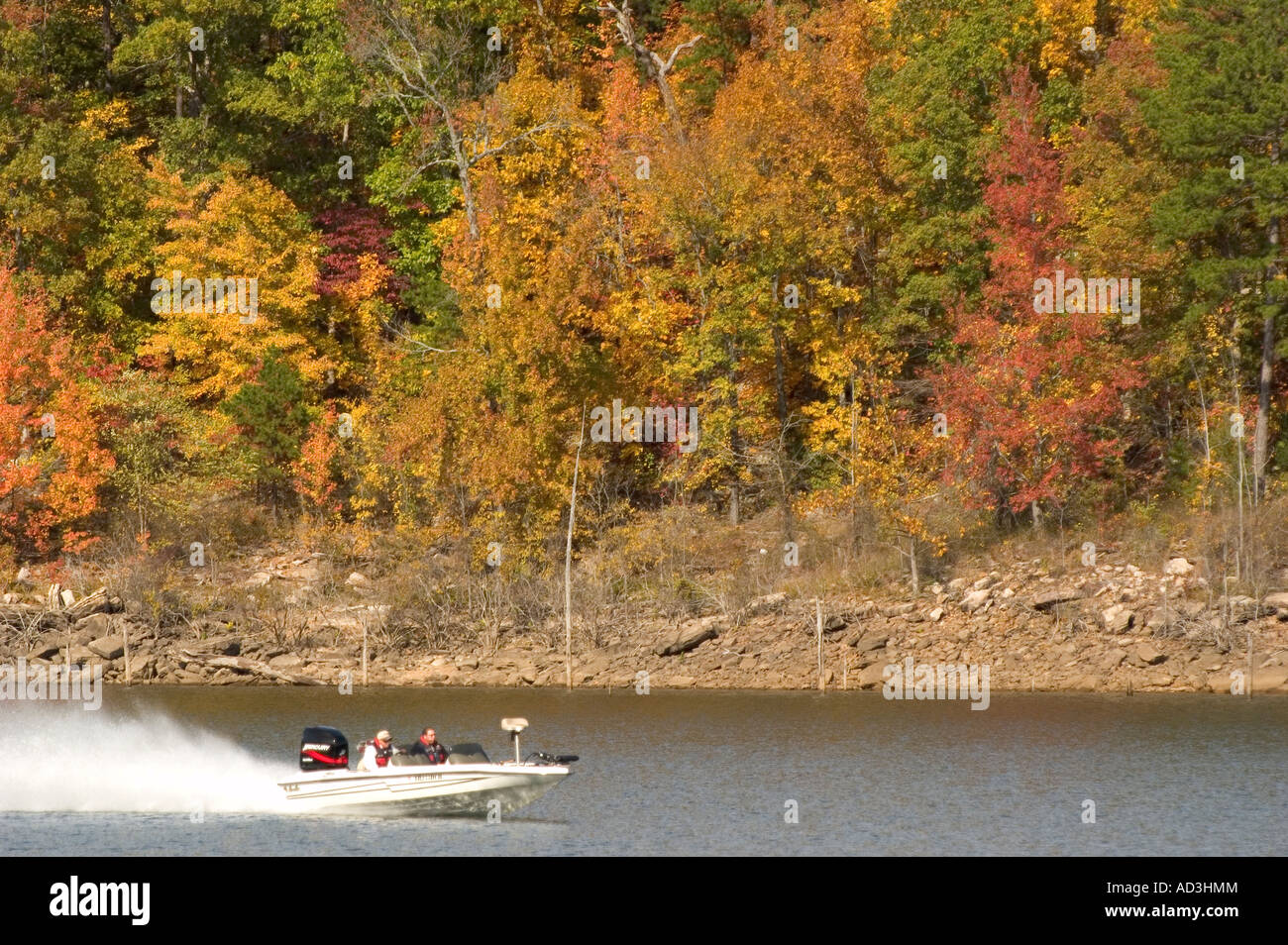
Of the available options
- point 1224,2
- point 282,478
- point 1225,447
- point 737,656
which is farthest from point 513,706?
point 1224,2

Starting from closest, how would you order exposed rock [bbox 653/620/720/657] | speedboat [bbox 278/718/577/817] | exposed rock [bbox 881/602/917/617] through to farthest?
speedboat [bbox 278/718/577/817], exposed rock [bbox 881/602/917/617], exposed rock [bbox 653/620/720/657]

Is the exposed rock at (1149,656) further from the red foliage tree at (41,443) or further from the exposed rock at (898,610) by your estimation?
the red foliage tree at (41,443)

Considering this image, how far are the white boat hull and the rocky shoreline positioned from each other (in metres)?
20.0

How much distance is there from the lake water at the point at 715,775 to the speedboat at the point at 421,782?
1.44 feet

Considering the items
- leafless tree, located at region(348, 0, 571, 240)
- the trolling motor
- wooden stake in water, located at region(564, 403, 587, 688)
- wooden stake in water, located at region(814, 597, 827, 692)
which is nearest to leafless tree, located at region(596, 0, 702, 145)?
leafless tree, located at region(348, 0, 571, 240)

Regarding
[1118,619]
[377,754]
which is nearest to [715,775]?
[377,754]

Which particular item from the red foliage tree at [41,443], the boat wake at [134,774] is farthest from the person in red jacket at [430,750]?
the red foliage tree at [41,443]

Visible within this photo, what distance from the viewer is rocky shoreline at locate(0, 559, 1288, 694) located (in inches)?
2073

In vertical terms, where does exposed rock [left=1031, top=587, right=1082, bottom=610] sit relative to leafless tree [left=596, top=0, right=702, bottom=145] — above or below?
below

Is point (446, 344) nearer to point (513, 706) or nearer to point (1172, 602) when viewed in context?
point (513, 706)

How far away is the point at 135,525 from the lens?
6450 cm

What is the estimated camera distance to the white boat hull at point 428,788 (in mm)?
34938

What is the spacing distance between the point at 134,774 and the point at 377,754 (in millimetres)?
7251

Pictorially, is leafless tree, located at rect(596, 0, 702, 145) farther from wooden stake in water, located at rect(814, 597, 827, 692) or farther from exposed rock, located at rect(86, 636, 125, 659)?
exposed rock, located at rect(86, 636, 125, 659)
